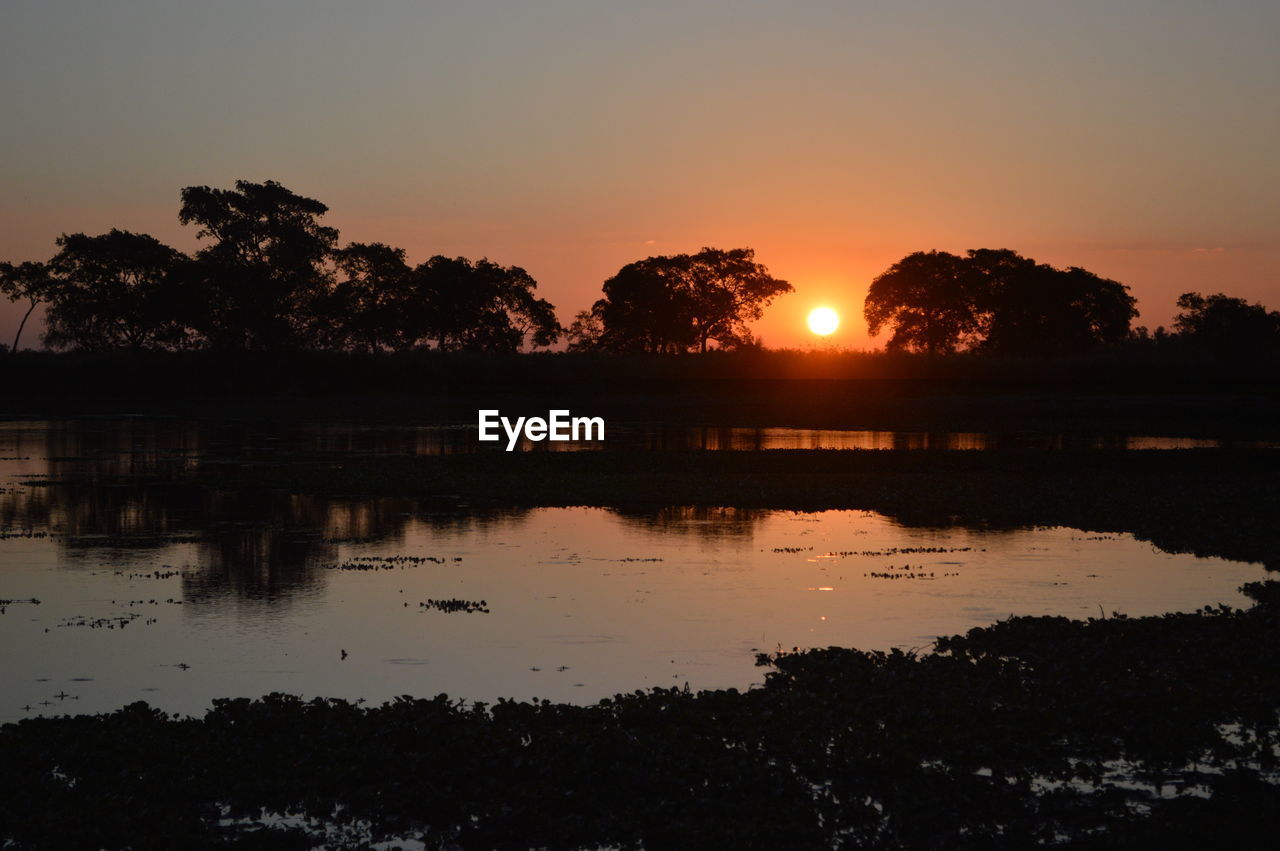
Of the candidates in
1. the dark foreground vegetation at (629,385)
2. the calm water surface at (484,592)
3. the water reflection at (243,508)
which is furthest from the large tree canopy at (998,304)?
the calm water surface at (484,592)

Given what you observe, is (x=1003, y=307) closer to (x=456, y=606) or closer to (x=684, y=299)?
(x=684, y=299)

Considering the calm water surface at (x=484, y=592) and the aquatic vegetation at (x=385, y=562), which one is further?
the aquatic vegetation at (x=385, y=562)

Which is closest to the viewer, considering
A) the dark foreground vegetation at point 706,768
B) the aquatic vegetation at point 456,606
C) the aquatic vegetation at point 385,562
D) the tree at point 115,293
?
the dark foreground vegetation at point 706,768

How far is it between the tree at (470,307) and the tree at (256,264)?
11.7 metres

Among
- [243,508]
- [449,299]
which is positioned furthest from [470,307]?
[243,508]

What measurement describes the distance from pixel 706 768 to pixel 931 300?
149 m

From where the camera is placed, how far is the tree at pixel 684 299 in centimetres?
14962

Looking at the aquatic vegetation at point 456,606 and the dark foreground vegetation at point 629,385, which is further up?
the dark foreground vegetation at point 629,385

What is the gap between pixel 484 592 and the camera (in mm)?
22484

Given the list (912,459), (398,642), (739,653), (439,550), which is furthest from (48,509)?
(912,459)

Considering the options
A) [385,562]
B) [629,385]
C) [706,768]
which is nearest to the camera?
[706,768]

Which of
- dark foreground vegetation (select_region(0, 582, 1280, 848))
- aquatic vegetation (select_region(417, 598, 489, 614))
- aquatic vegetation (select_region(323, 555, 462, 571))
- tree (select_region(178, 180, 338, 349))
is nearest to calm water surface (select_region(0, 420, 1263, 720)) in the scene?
aquatic vegetation (select_region(323, 555, 462, 571))

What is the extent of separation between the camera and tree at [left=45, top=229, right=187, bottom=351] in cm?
11625

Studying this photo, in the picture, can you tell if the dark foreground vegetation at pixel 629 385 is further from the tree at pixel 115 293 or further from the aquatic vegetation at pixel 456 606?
the aquatic vegetation at pixel 456 606
